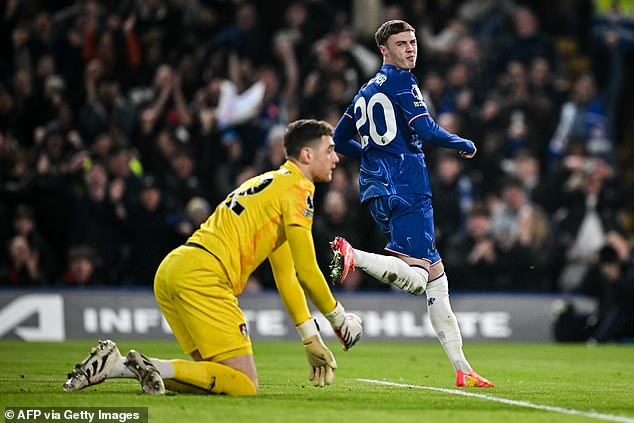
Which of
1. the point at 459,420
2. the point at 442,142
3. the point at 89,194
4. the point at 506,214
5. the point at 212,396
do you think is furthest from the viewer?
the point at 506,214

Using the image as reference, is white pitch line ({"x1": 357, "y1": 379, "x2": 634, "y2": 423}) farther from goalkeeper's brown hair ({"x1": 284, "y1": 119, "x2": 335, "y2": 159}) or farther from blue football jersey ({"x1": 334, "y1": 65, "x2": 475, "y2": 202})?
goalkeeper's brown hair ({"x1": 284, "y1": 119, "x2": 335, "y2": 159})

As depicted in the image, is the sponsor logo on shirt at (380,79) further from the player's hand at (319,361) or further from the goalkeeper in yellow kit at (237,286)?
the player's hand at (319,361)

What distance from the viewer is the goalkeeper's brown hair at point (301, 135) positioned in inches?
303

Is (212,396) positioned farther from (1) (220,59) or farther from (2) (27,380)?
(1) (220,59)

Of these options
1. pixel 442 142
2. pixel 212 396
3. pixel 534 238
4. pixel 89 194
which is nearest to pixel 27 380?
pixel 212 396

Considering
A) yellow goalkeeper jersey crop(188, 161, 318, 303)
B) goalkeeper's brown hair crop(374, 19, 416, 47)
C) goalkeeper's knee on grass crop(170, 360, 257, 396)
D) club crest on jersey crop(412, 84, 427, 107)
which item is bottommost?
goalkeeper's knee on grass crop(170, 360, 257, 396)

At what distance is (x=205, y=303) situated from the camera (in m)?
7.31

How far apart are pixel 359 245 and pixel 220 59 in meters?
3.91

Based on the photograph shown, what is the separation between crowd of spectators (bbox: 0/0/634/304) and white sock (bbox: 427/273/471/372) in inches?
296

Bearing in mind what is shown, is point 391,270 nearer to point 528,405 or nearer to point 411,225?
point 411,225

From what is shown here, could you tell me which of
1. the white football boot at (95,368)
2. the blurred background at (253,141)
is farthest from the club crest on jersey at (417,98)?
the blurred background at (253,141)

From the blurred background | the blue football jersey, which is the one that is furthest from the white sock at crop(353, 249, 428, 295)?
the blurred background

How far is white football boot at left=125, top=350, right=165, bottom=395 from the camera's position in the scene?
7.16m

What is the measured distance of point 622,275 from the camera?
17375 millimetres
